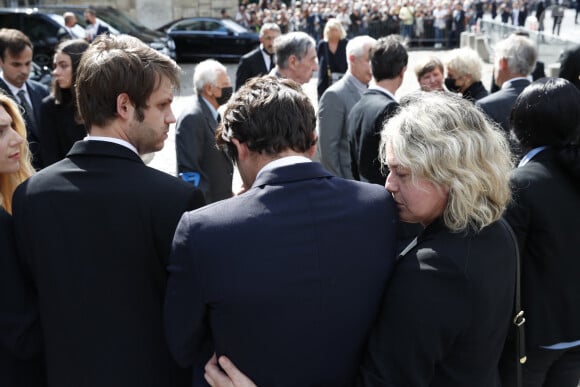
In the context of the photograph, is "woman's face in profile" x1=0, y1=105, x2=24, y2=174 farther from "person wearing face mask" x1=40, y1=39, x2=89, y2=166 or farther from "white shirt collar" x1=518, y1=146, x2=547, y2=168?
"white shirt collar" x1=518, y1=146, x2=547, y2=168

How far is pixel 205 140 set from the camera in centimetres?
436

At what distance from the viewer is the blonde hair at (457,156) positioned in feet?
6.01

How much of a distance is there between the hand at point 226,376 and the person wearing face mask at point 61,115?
315 cm

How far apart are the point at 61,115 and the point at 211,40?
15.5 meters

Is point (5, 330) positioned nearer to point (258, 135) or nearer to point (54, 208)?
point (54, 208)

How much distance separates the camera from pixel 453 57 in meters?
5.62

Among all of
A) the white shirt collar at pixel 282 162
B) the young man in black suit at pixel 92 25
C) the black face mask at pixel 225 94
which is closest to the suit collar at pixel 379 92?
the black face mask at pixel 225 94

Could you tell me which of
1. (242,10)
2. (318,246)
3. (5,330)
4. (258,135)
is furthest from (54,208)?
(242,10)

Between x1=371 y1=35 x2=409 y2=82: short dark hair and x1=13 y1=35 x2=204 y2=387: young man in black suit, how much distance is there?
259 cm

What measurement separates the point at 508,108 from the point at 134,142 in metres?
3.29

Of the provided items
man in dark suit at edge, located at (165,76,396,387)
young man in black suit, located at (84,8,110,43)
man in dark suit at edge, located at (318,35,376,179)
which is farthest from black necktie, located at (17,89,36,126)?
young man in black suit, located at (84,8,110,43)

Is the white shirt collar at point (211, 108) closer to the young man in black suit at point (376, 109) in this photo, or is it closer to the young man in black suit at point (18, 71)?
the young man in black suit at point (376, 109)

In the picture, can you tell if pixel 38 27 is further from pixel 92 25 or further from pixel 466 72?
pixel 466 72

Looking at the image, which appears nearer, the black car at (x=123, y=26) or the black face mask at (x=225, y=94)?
the black face mask at (x=225, y=94)
